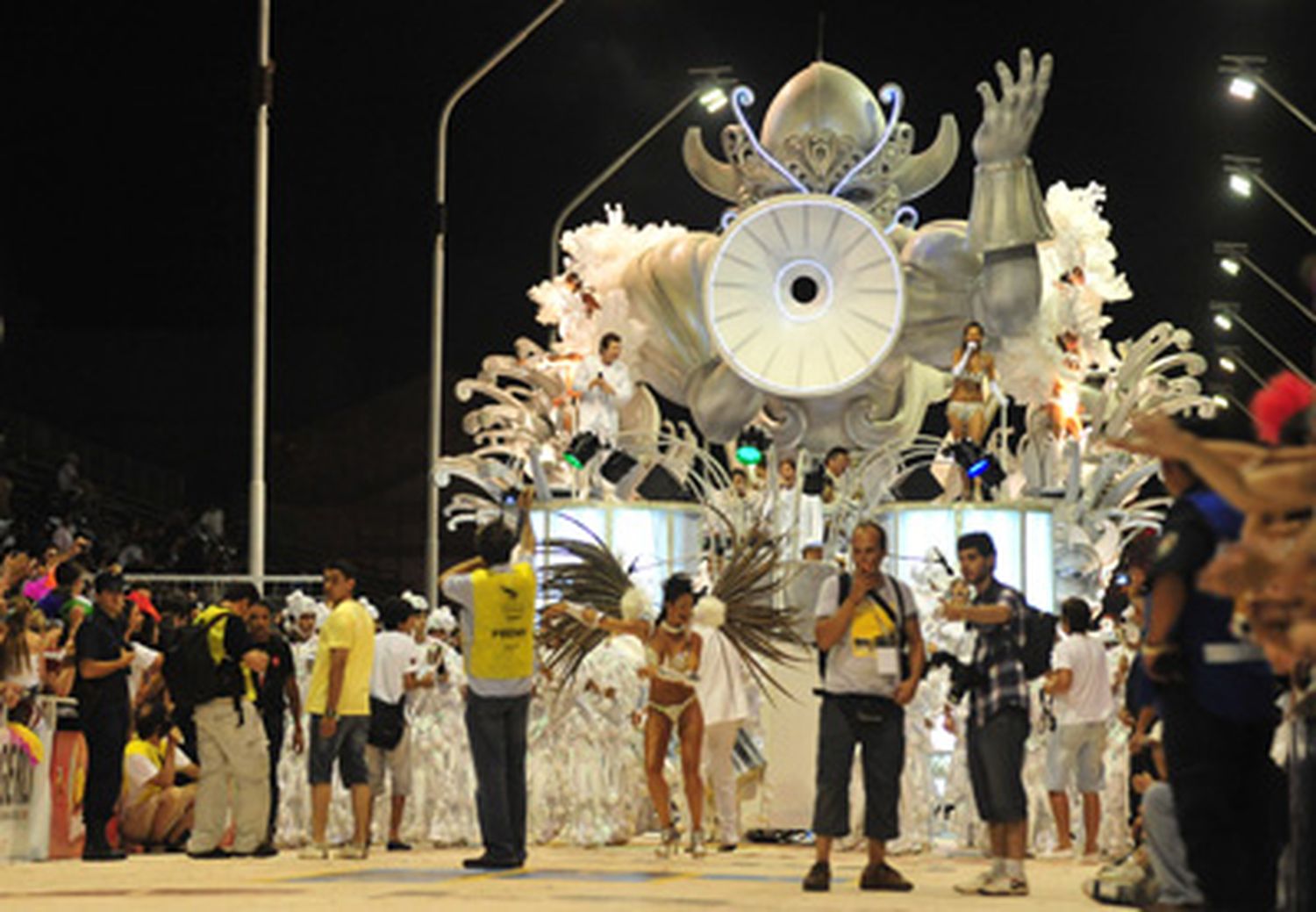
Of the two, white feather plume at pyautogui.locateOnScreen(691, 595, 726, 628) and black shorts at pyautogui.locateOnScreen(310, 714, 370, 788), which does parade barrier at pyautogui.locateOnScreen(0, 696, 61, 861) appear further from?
white feather plume at pyautogui.locateOnScreen(691, 595, 726, 628)

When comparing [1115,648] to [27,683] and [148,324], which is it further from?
[148,324]

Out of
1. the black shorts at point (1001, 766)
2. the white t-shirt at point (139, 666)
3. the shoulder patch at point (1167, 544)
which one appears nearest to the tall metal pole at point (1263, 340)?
the white t-shirt at point (139, 666)

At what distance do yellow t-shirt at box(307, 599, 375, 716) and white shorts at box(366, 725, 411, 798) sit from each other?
171 centimetres

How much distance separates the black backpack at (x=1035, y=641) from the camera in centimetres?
1424

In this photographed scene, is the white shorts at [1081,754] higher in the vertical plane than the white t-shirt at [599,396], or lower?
lower

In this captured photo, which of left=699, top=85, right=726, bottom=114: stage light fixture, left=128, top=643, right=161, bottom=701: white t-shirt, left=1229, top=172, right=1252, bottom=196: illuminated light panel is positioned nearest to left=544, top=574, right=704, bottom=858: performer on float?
left=128, top=643, right=161, bottom=701: white t-shirt

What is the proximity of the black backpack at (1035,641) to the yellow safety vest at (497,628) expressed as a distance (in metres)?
3.33

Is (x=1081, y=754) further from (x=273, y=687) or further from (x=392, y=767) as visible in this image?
(x=273, y=687)

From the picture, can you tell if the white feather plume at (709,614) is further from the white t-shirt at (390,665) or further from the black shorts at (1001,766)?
the black shorts at (1001,766)

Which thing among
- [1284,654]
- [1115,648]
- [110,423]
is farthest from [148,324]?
[1284,654]

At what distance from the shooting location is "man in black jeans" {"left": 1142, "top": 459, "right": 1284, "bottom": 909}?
29.2 feet

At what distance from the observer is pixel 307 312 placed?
2133 inches

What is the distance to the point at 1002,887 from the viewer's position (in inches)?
551

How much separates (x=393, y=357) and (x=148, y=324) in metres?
5.81
